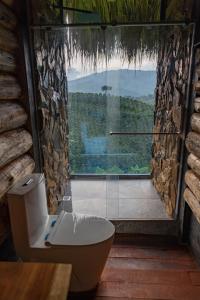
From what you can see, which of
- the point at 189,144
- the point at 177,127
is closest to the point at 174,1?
the point at 177,127

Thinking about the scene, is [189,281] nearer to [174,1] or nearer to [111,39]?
[111,39]

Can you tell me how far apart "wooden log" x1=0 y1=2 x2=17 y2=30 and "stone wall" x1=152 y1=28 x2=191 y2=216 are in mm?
1405

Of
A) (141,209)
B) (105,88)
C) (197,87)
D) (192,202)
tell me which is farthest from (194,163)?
(105,88)

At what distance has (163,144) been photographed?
2812mm

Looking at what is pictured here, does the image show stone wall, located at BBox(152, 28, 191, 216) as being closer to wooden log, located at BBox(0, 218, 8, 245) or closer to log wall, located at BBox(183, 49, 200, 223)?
log wall, located at BBox(183, 49, 200, 223)

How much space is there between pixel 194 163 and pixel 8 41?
1.81 m

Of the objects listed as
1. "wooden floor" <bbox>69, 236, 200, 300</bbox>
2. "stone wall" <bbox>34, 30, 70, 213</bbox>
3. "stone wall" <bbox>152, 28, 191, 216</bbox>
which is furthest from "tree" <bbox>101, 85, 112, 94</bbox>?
"wooden floor" <bbox>69, 236, 200, 300</bbox>

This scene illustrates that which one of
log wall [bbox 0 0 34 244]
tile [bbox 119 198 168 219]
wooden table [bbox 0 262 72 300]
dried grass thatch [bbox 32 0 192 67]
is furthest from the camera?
tile [bbox 119 198 168 219]

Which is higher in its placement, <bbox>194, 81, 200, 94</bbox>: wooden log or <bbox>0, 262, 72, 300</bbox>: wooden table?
<bbox>194, 81, 200, 94</bbox>: wooden log

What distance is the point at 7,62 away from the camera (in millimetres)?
1765

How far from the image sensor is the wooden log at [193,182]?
6.20 feet

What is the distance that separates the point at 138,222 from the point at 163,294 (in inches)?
31.3

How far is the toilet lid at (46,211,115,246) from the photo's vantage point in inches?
64.8

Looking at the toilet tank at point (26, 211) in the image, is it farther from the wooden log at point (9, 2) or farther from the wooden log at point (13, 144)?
the wooden log at point (9, 2)
